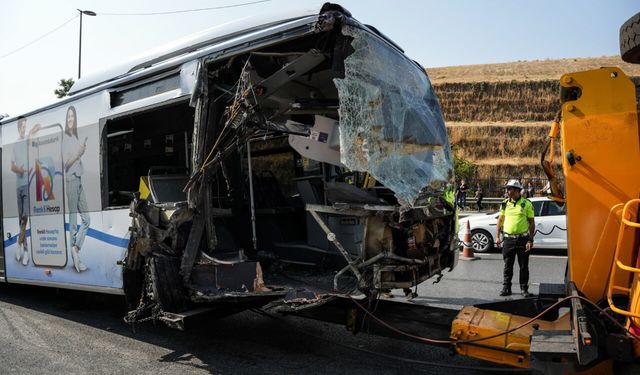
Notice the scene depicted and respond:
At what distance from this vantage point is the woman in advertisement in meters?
6.32

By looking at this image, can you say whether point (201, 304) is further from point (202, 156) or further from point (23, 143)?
point (23, 143)

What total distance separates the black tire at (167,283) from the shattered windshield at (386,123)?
203cm

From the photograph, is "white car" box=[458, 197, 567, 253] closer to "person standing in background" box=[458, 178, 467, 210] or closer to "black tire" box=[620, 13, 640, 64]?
"black tire" box=[620, 13, 640, 64]

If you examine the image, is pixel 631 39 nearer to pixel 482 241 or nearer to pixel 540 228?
pixel 540 228

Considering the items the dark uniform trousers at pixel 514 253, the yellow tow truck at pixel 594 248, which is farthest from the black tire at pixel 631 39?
the dark uniform trousers at pixel 514 253

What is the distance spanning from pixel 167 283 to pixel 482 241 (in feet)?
31.8

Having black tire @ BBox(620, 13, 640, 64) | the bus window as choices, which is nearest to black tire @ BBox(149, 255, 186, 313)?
the bus window

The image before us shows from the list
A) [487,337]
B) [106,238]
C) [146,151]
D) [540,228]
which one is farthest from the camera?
[540,228]

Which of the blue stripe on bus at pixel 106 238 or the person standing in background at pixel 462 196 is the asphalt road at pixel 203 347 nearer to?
the blue stripe on bus at pixel 106 238

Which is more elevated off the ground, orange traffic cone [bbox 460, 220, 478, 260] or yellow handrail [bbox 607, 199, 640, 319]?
yellow handrail [bbox 607, 199, 640, 319]

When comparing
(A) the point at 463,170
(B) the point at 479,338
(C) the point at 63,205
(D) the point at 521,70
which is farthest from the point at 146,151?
(D) the point at 521,70

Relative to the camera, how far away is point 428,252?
5184 mm

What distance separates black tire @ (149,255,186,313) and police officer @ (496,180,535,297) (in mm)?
4953

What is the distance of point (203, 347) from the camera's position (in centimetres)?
573
